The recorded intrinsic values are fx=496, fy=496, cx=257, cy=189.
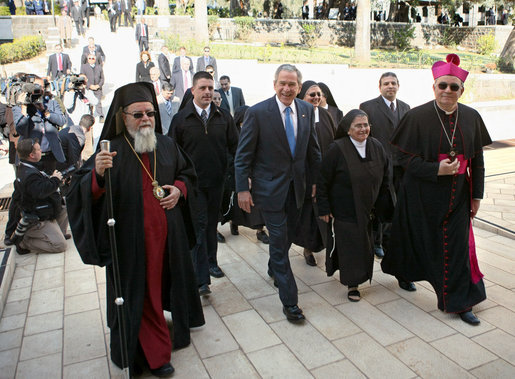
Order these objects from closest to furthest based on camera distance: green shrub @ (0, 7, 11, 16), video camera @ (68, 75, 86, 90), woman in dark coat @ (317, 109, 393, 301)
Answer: woman in dark coat @ (317, 109, 393, 301), video camera @ (68, 75, 86, 90), green shrub @ (0, 7, 11, 16)

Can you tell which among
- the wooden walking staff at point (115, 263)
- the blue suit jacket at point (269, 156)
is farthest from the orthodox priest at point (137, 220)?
the blue suit jacket at point (269, 156)

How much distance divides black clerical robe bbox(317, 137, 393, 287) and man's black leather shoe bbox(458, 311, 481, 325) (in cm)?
87

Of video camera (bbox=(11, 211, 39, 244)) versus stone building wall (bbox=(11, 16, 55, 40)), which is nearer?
video camera (bbox=(11, 211, 39, 244))

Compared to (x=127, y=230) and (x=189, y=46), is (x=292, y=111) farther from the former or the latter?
(x=189, y=46)

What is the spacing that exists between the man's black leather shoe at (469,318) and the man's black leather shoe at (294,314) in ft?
4.38

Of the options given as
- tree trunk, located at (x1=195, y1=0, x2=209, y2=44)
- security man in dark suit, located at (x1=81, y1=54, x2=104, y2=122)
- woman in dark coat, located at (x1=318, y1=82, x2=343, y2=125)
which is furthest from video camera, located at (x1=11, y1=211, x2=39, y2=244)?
tree trunk, located at (x1=195, y1=0, x2=209, y2=44)

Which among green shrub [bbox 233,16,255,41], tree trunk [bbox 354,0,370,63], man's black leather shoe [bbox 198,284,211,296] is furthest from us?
green shrub [bbox 233,16,255,41]

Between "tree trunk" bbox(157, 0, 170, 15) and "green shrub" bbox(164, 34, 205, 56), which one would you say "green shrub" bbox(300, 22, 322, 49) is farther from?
"green shrub" bbox(164, 34, 205, 56)

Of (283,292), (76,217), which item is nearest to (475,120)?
(283,292)

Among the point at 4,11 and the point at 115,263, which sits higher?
the point at 4,11

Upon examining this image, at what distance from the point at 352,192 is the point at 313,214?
0.85 m

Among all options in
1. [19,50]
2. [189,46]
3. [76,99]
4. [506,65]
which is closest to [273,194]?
[76,99]

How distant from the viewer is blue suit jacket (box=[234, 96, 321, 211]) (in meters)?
4.18

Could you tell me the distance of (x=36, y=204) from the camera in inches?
235
